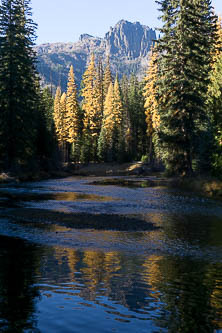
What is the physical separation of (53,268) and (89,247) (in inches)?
115

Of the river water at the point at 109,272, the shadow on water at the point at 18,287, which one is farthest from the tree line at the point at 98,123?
the shadow on water at the point at 18,287

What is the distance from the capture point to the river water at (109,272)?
6.91m

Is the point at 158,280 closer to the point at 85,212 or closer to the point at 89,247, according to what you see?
the point at 89,247

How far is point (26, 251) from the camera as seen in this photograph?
Result: 11922mm

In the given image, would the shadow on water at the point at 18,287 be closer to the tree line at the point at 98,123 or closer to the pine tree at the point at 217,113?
the pine tree at the point at 217,113

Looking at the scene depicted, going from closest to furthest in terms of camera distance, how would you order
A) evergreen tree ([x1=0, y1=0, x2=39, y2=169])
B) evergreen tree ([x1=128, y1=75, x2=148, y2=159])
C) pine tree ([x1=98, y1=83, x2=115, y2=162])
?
evergreen tree ([x1=0, y1=0, x2=39, y2=169]) → pine tree ([x1=98, y1=83, x2=115, y2=162]) → evergreen tree ([x1=128, y1=75, x2=148, y2=159])

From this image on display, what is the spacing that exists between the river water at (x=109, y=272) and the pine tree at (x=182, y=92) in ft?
50.3

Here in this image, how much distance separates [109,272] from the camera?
9.98 m

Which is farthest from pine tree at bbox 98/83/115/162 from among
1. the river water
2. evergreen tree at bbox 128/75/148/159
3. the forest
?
the river water

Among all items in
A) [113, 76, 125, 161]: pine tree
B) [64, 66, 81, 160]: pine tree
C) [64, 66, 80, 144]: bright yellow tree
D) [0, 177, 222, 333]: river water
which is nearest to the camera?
[0, 177, 222, 333]: river water

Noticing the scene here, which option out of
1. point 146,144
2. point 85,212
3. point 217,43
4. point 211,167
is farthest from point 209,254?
point 146,144

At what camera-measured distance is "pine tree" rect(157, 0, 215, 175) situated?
3481 centimetres

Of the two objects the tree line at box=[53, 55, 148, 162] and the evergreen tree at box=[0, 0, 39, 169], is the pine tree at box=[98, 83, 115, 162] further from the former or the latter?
the evergreen tree at box=[0, 0, 39, 169]

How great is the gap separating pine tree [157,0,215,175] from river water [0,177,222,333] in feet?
50.3
